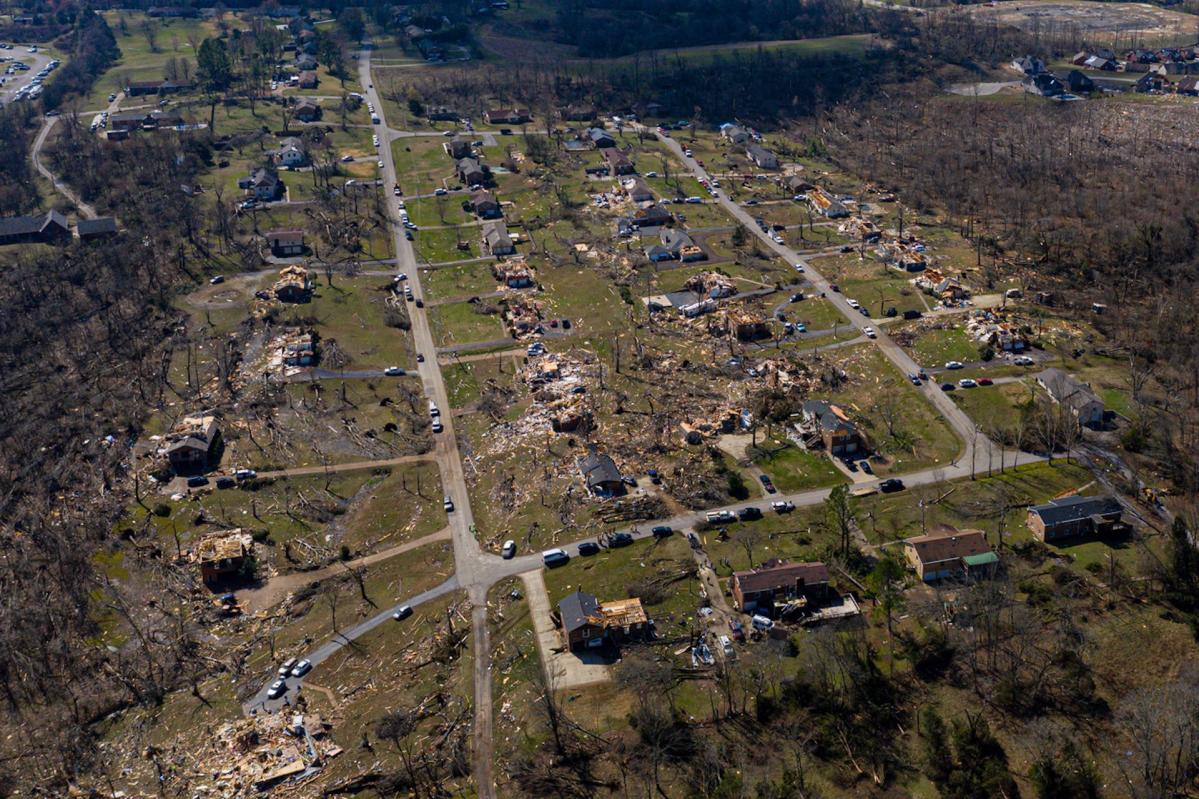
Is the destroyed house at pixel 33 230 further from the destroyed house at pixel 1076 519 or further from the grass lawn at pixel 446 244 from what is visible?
the destroyed house at pixel 1076 519

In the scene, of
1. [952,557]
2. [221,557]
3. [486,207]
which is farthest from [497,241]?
[952,557]

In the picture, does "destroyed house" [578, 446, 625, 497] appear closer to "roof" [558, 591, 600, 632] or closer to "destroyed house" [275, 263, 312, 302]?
"roof" [558, 591, 600, 632]

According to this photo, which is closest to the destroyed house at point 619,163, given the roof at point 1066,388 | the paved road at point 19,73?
the roof at point 1066,388

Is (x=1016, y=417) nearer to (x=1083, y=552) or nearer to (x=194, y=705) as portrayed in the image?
(x=1083, y=552)

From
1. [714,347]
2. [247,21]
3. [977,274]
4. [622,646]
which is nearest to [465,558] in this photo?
[622,646]

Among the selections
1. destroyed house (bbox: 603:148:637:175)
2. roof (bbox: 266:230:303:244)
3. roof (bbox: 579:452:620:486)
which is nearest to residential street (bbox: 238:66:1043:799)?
roof (bbox: 579:452:620:486)

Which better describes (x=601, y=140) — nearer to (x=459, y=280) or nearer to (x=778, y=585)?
(x=459, y=280)
